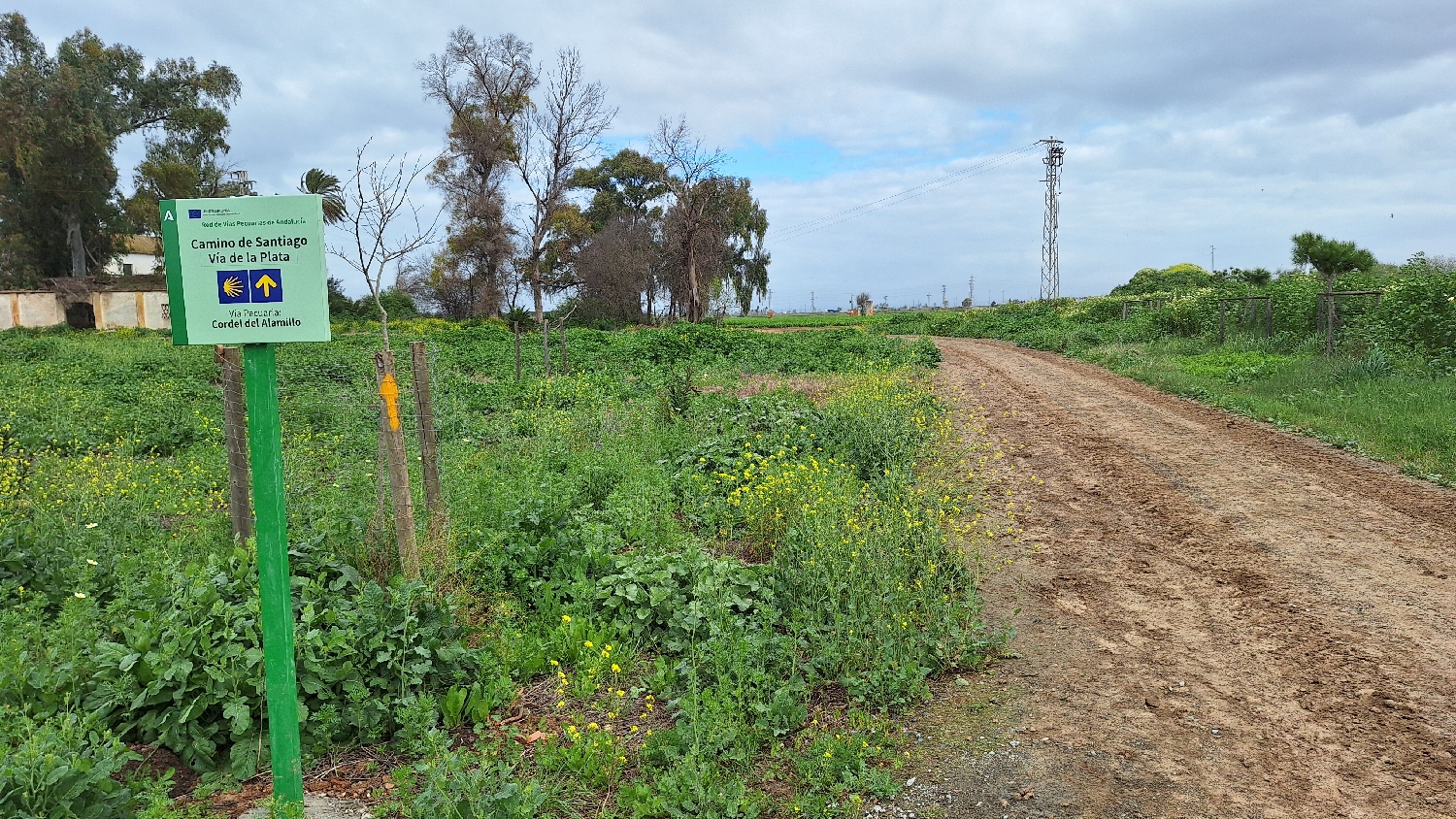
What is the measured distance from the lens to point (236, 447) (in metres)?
5.28

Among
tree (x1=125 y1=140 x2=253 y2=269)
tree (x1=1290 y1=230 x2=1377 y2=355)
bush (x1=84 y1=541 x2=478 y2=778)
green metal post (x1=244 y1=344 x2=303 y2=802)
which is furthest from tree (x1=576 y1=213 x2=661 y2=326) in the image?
green metal post (x1=244 y1=344 x2=303 y2=802)

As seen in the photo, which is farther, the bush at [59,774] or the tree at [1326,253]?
the tree at [1326,253]

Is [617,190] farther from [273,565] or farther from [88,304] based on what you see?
[273,565]

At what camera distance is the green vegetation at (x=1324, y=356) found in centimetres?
1028

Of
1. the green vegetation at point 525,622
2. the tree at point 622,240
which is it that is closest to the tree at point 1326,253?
the green vegetation at point 525,622

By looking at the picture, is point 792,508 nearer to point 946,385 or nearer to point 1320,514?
point 1320,514

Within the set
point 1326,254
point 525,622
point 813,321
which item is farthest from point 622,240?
point 525,622

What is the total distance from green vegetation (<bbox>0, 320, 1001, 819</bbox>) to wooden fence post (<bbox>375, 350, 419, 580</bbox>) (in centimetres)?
15

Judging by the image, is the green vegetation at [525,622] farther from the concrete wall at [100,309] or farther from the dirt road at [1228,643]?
the concrete wall at [100,309]

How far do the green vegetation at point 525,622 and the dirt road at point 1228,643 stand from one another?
0.60 metres

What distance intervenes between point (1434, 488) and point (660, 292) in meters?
50.8

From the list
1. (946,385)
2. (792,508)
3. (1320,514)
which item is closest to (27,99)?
(946,385)

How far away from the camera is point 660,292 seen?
56.9m

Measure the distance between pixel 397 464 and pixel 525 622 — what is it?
1.24 meters
